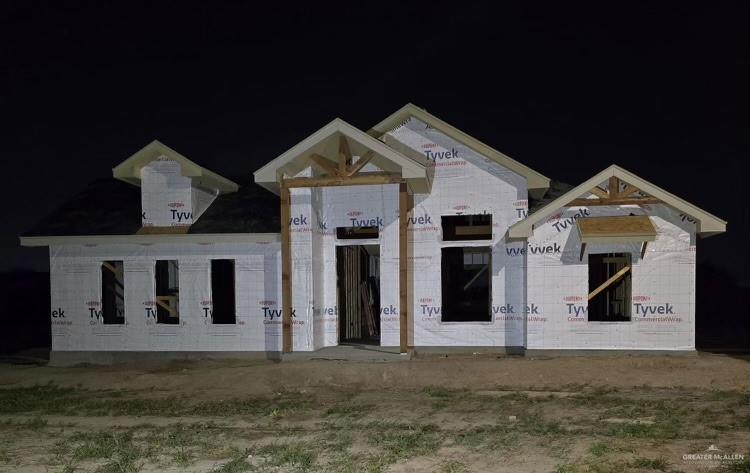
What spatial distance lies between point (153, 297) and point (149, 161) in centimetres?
360

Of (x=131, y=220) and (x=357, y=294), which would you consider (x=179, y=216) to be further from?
(x=357, y=294)

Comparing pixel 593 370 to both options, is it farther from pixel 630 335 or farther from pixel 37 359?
pixel 37 359

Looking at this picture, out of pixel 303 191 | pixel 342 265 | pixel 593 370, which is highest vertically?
pixel 303 191

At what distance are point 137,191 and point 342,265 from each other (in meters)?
6.87

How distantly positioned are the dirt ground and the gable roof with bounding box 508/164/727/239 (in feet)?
9.14

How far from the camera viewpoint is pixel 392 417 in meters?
7.40

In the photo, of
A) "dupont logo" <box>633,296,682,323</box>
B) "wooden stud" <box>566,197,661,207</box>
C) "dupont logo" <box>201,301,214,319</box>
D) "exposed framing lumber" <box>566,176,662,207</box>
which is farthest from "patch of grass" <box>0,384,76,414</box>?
"dupont logo" <box>633,296,682,323</box>

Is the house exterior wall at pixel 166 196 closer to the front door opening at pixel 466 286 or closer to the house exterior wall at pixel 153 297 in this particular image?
the house exterior wall at pixel 153 297

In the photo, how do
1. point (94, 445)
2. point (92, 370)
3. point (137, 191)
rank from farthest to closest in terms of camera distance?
point (137, 191) < point (92, 370) < point (94, 445)

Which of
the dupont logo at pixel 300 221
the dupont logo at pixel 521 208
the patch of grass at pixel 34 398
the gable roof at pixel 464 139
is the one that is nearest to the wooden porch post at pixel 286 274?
the dupont logo at pixel 300 221

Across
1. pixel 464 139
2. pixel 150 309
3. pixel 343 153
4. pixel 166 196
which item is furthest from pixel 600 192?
pixel 150 309

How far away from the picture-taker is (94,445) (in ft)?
20.6

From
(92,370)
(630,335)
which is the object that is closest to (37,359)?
(92,370)

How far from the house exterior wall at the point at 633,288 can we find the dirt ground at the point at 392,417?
0.68 metres
